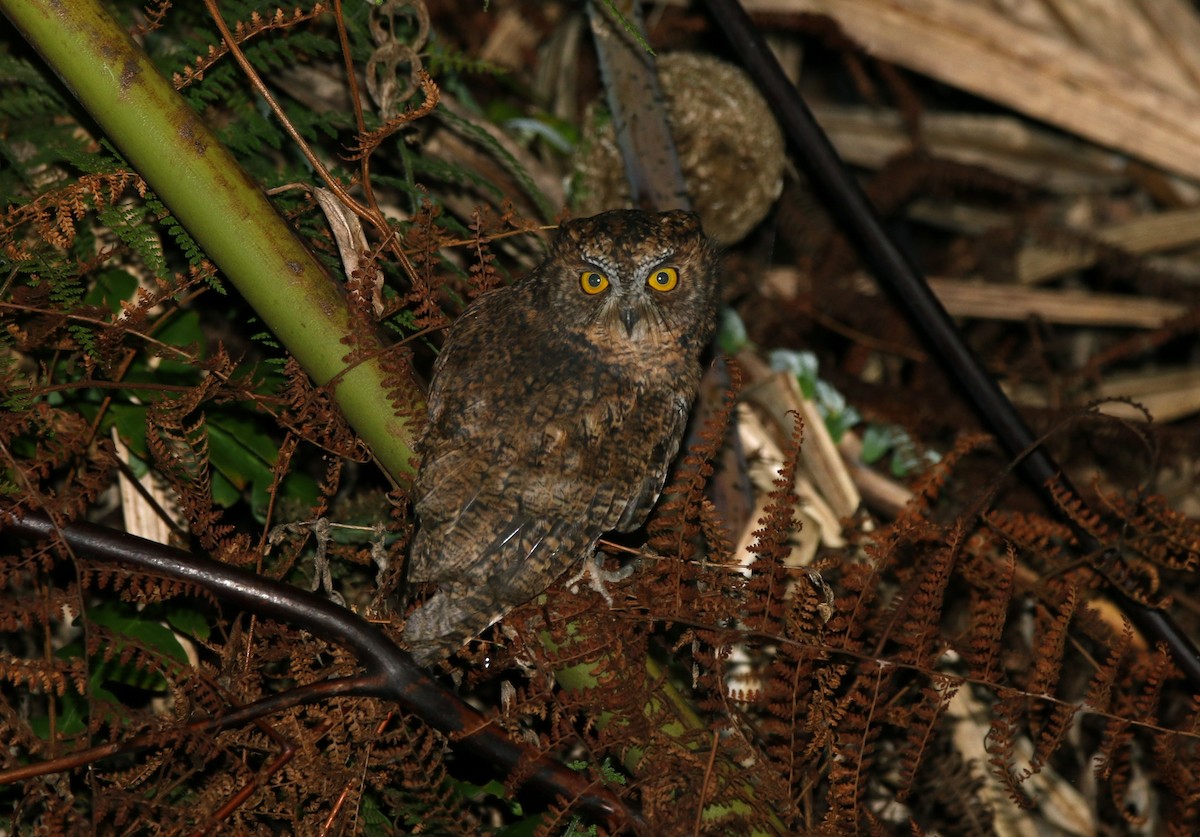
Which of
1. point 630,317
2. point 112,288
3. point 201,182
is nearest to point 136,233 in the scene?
point 201,182

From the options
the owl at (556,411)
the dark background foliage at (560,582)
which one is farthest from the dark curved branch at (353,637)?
the owl at (556,411)

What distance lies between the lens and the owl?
2.35 m

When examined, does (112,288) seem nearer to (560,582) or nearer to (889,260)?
(560,582)

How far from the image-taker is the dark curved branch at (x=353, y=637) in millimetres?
1966

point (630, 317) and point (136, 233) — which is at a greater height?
point (136, 233)

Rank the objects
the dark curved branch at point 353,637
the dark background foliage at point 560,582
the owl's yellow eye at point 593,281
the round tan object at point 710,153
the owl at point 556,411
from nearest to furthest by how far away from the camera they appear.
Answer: the dark curved branch at point 353,637 → the dark background foliage at point 560,582 → the owl at point 556,411 → the owl's yellow eye at point 593,281 → the round tan object at point 710,153

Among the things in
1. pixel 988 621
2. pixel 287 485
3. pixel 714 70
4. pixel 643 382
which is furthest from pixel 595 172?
pixel 988 621

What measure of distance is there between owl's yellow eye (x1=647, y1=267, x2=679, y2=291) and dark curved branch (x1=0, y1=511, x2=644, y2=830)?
1.05 meters

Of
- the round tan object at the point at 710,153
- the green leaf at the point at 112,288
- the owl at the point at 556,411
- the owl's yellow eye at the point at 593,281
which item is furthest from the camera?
the round tan object at the point at 710,153

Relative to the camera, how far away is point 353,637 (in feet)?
6.50

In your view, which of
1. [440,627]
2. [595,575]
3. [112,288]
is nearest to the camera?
[440,627]

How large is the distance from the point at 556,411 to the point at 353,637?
714mm

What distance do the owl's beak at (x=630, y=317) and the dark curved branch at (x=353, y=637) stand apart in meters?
0.94

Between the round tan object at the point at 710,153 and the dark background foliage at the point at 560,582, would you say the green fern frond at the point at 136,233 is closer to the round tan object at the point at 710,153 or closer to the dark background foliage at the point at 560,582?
the dark background foliage at the point at 560,582
